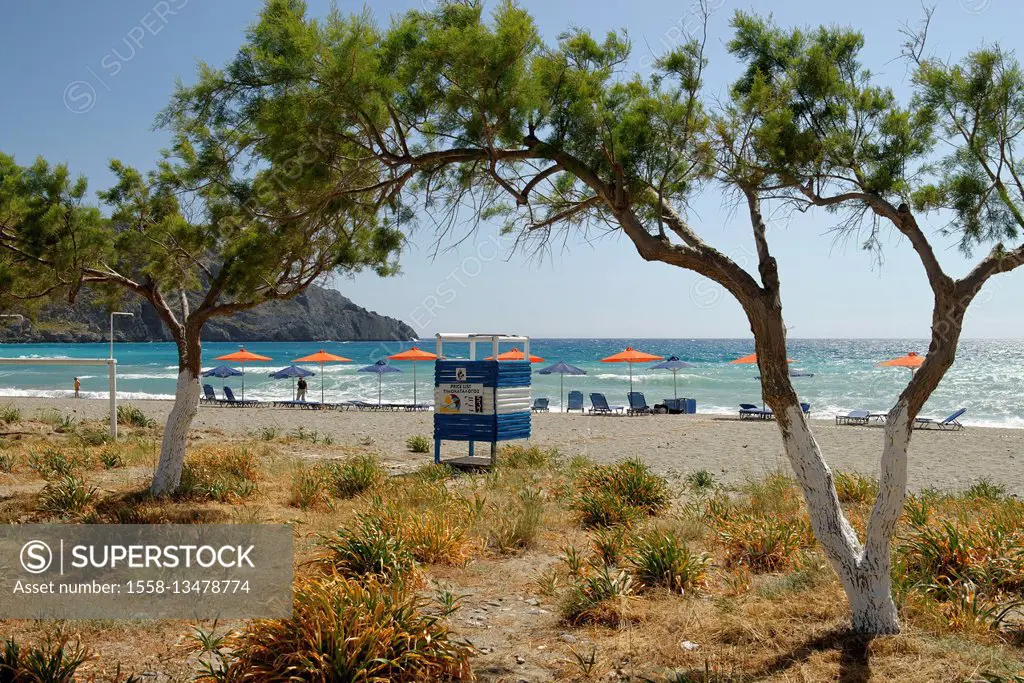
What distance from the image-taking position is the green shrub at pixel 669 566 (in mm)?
5324

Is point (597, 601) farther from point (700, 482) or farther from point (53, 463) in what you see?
point (53, 463)

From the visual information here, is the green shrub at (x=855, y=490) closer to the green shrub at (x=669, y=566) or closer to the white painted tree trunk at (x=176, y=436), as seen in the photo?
the green shrub at (x=669, y=566)

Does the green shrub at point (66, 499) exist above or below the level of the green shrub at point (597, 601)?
above

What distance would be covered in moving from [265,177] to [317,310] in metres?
116

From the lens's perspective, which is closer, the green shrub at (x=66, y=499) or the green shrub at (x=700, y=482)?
the green shrub at (x=66, y=499)

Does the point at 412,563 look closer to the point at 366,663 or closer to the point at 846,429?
the point at 366,663

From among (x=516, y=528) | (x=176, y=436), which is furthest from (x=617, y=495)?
(x=176, y=436)

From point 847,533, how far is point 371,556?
317 cm

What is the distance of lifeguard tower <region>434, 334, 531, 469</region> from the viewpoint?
38.0ft

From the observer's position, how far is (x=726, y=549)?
6320 mm

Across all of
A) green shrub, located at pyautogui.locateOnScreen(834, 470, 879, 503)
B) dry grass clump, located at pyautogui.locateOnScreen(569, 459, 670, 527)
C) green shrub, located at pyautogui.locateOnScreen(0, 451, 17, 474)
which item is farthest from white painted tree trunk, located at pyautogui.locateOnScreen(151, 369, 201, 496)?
green shrub, located at pyautogui.locateOnScreen(834, 470, 879, 503)

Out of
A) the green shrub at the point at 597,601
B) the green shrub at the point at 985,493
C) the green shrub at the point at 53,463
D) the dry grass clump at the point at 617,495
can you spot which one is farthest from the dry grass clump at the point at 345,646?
the green shrub at the point at 53,463

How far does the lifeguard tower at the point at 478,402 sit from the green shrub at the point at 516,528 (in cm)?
416

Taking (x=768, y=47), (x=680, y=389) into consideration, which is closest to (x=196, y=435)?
(x=768, y=47)
